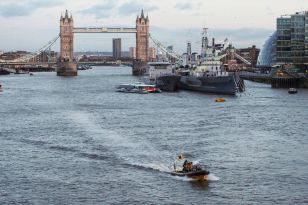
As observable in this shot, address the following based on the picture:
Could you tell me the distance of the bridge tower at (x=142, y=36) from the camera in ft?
630

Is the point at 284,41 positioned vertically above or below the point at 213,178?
above

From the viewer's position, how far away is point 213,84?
80125mm

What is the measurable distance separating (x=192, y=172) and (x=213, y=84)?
166 feet

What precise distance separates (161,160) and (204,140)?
21.5 feet

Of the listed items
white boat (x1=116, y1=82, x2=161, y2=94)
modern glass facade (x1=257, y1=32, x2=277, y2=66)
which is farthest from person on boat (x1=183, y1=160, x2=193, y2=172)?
modern glass facade (x1=257, y1=32, x2=277, y2=66)

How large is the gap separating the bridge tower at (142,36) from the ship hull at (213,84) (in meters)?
106

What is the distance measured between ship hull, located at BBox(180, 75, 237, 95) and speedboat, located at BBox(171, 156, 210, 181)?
47.6 m

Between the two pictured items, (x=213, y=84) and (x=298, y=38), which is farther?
(x=298, y=38)

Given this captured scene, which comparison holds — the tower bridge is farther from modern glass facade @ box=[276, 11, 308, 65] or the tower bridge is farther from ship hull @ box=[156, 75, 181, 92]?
ship hull @ box=[156, 75, 181, 92]

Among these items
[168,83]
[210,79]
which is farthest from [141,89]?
[210,79]

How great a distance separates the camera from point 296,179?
29.9 meters

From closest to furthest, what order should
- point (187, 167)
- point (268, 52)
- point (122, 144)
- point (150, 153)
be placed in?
point (187, 167), point (150, 153), point (122, 144), point (268, 52)

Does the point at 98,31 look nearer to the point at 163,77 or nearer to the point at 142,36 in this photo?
the point at 142,36

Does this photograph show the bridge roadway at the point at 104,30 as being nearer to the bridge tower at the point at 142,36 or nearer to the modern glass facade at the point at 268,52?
the bridge tower at the point at 142,36
